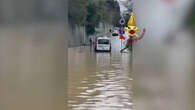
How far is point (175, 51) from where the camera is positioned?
301 cm

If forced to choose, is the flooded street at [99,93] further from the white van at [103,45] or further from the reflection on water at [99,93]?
the white van at [103,45]

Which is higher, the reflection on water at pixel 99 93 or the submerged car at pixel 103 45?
the submerged car at pixel 103 45

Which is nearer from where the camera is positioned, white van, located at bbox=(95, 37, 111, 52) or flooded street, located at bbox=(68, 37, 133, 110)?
flooded street, located at bbox=(68, 37, 133, 110)

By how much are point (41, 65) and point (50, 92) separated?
246mm

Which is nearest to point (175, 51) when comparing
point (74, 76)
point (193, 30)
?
point (193, 30)

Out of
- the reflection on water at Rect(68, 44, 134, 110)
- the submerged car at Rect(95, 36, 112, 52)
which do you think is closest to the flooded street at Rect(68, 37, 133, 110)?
the reflection on water at Rect(68, 44, 134, 110)

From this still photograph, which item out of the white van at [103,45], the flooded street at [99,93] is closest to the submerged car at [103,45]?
the white van at [103,45]

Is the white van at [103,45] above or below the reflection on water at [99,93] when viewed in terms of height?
above

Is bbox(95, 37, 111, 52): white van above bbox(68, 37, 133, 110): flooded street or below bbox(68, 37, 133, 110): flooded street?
above

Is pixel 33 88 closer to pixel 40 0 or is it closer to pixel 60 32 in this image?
pixel 60 32

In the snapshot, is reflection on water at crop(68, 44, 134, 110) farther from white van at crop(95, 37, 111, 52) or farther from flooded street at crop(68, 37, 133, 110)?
white van at crop(95, 37, 111, 52)

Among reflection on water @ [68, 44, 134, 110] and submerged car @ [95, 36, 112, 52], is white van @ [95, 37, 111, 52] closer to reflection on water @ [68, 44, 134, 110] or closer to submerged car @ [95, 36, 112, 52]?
submerged car @ [95, 36, 112, 52]

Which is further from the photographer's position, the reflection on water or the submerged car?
the submerged car

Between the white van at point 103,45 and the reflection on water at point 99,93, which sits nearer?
the reflection on water at point 99,93
